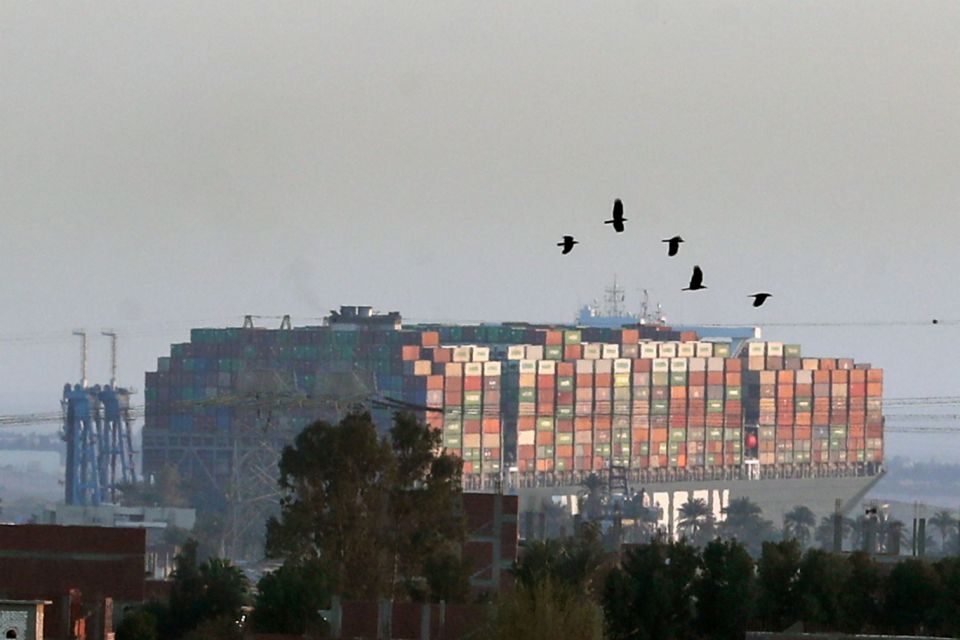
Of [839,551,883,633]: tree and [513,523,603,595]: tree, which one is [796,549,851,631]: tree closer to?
[839,551,883,633]: tree

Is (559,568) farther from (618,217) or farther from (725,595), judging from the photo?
(618,217)

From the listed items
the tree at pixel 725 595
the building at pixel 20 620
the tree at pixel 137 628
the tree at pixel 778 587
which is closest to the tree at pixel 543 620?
the tree at pixel 137 628

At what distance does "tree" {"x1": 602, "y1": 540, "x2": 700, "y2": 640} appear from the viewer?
6581 centimetres

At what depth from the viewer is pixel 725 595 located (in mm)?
66312

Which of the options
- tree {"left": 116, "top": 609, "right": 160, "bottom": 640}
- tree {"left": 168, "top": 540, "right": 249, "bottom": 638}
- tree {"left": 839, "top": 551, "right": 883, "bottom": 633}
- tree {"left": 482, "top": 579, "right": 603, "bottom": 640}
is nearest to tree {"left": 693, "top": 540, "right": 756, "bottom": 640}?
→ tree {"left": 839, "top": 551, "right": 883, "bottom": 633}

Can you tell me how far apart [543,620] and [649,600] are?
38.7ft

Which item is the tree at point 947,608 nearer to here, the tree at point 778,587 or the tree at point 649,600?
the tree at point 778,587

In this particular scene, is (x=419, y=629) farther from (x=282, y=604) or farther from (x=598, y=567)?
(x=598, y=567)

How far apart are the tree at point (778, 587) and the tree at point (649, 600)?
5.07 ft

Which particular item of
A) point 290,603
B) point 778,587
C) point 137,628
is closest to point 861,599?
point 778,587

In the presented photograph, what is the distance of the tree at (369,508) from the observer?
71688mm

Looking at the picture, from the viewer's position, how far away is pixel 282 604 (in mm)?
63188

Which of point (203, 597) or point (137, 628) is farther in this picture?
point (203, 597)

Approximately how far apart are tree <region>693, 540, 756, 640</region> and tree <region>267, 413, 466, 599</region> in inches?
270
